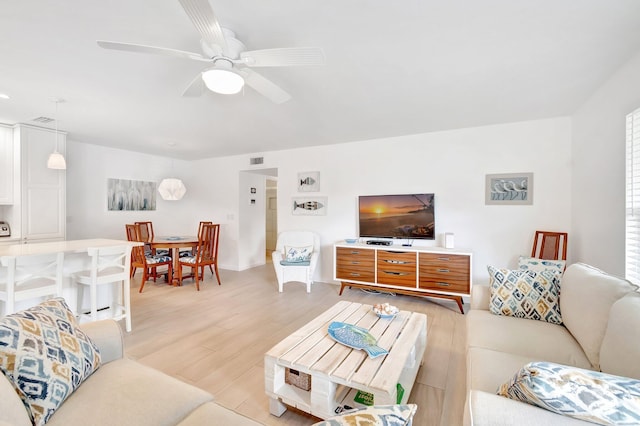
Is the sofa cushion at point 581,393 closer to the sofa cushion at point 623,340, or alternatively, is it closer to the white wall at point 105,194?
the sofa cushion at point 623,340

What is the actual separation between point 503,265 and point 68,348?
4.28 meters

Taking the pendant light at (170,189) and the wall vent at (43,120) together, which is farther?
the pendant light at (170,189)

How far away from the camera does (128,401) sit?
43.9 inches

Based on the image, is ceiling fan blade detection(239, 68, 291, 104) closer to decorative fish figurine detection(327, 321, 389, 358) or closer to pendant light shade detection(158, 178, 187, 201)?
decorative fish figurine detection(327, 321, 389, 358)

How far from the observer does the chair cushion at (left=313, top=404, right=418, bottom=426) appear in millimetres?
602

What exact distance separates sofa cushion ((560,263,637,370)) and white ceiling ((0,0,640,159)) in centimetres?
155

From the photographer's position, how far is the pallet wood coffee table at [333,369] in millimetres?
1424

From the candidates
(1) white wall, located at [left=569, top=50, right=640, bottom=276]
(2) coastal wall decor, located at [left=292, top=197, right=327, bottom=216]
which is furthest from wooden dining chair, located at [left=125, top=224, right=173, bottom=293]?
(1) white wall, located at [left=569, top=50, right=640, bottom=276]

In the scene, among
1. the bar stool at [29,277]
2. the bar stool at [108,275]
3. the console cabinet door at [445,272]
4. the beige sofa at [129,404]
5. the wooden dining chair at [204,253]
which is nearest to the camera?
the beige sofa at [129,404]

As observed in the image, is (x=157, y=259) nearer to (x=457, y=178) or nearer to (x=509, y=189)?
(x=457, y=178)

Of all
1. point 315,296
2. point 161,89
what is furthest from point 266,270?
point 161,89

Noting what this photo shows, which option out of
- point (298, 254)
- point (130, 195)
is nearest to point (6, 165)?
point (130, 195)

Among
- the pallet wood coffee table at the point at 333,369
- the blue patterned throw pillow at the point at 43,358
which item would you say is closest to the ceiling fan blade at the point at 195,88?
the blue patterned throw pillow at the point at 43,358

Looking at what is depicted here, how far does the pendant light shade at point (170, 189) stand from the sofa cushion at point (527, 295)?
531 centimetres
